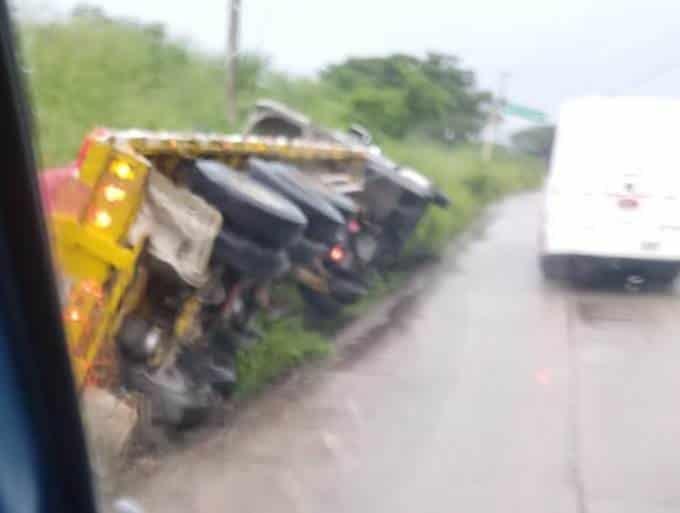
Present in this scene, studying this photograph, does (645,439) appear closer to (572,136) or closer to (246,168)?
(246,168)

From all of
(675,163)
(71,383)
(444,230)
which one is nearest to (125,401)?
(71,383)

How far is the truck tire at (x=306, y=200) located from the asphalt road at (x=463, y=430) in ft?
4.00

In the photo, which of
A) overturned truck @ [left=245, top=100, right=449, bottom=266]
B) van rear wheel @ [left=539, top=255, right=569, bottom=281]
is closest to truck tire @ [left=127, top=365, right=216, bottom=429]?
overturned truck @ [left=245, top=100, right=449, bottom=266]

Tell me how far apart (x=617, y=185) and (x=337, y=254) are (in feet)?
16.9

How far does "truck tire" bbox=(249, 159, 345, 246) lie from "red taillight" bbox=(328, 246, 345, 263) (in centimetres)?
164

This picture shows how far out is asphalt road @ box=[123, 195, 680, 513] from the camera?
645cm

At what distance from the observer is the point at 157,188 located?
22.0 feet

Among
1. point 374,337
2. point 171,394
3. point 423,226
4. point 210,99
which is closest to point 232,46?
point 210,99

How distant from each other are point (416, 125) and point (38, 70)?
15.2 meters

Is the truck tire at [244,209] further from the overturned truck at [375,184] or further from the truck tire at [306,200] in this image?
the overturned truck at [375,184]

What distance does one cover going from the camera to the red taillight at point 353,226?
439 inches

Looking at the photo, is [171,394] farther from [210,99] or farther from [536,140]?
[536,140]

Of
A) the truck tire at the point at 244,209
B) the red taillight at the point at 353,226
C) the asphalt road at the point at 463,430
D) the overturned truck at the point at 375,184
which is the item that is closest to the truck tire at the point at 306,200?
the truck tire at the point at 244,209

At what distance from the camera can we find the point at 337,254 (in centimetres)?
1071
